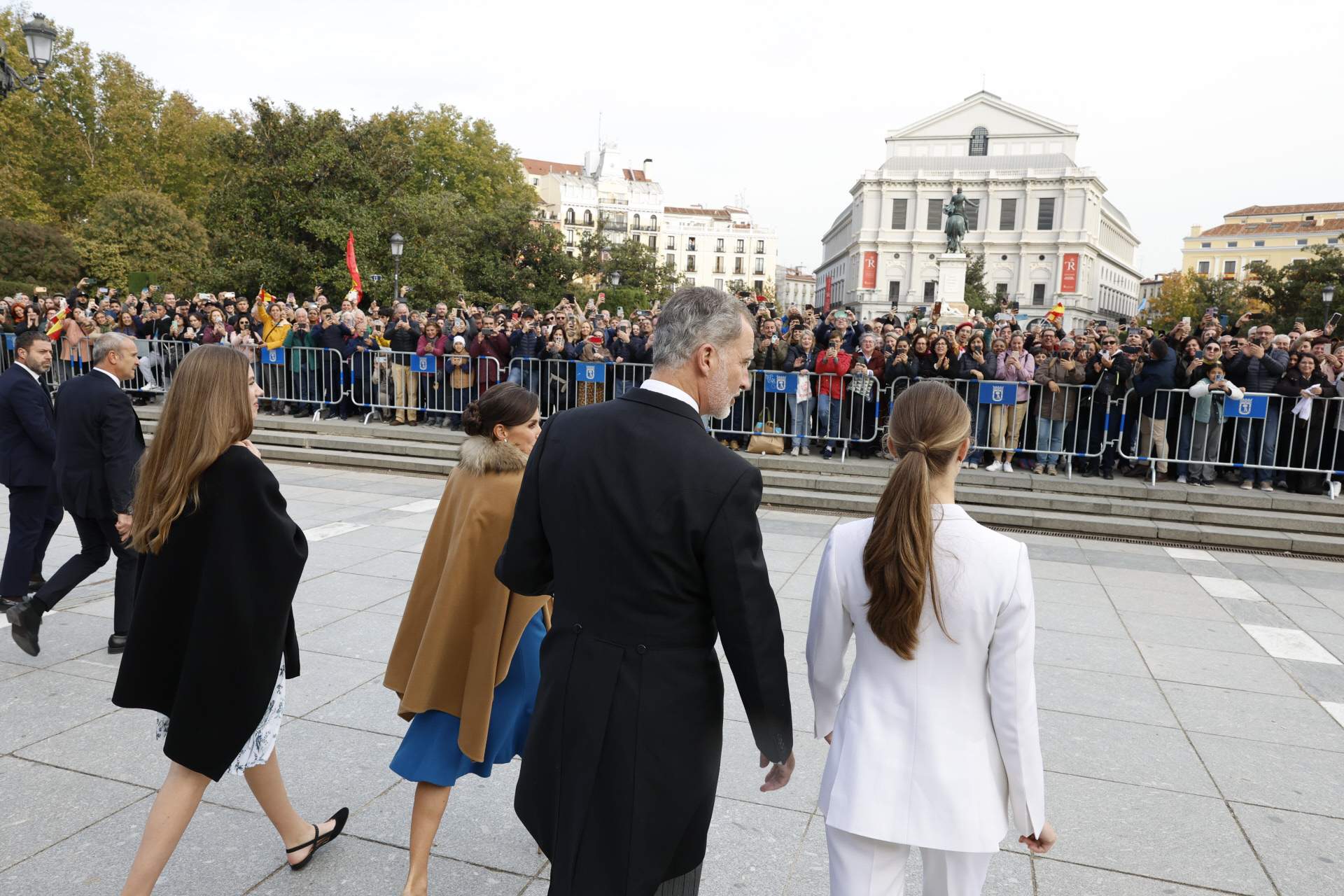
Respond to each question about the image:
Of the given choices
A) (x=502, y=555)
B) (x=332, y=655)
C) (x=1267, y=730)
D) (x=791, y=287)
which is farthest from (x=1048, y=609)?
(x=791, y=287)

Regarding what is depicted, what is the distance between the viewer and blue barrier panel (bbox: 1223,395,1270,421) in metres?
9.95

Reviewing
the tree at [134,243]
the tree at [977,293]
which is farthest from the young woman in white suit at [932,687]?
the tree at [977,293]

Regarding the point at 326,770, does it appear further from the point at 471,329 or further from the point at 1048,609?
the point at 471,329

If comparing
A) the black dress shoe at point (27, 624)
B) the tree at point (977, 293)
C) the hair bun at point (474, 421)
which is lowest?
the black dress shoe at point (27, 624)

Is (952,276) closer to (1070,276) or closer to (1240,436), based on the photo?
(1240,436)

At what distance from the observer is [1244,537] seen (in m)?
9.30

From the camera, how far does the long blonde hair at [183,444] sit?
2654 millimetres

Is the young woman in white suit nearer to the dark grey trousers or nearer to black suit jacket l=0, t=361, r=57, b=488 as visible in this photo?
the dark grey trousers

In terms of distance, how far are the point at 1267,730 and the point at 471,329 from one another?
37.5ft

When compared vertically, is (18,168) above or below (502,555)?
above

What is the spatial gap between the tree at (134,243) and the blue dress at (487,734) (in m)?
37.4

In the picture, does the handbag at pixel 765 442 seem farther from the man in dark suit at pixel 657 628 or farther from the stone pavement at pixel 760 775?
the man in dark suit at pixel 657 628

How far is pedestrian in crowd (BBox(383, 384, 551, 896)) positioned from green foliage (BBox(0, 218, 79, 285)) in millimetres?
40137

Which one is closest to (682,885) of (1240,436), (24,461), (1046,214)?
(24,461)
